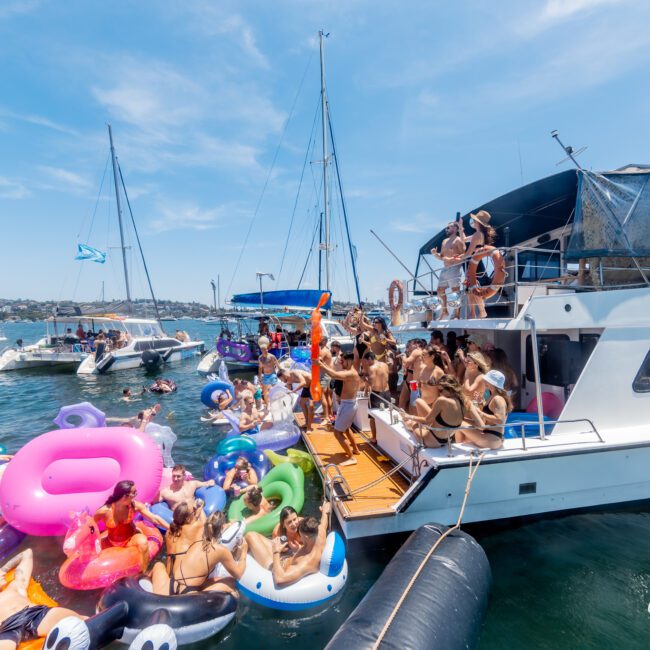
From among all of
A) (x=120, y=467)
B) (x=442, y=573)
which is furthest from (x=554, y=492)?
(x=120, y=467)

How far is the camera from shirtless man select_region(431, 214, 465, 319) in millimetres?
8164

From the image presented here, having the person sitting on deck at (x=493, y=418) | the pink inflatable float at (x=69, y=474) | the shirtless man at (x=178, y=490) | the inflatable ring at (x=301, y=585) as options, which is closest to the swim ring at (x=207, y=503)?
the shirtless man at (x=178, y=490)

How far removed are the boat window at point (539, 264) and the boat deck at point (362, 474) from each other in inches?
201

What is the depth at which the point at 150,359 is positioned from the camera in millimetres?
25594

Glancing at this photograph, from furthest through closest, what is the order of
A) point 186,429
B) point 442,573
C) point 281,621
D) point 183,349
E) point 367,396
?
point 183,349 < point 186,429 < point 367,396 < point 281,621 < point 442,573

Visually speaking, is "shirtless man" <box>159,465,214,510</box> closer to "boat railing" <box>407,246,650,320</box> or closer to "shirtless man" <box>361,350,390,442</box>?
"shirtless man" <box>361,350,390,442</box>

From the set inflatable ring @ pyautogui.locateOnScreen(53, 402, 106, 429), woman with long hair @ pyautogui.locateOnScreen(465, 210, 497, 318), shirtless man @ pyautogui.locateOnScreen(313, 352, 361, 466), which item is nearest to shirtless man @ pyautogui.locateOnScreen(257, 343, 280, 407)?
inflatable ring @ pyautogui.locateOnScreen(53, 402, 106, 429)

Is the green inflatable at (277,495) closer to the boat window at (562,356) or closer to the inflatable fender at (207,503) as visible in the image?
the inflatable fender at (207,503)

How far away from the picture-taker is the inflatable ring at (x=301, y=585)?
457cm

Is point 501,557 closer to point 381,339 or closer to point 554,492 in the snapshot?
point 554,492

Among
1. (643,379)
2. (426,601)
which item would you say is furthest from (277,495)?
(643,379)

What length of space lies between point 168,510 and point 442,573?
4.42 meters

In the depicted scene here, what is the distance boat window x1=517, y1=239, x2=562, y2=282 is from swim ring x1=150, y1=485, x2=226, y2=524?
7510mm

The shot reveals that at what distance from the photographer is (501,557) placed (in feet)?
18.1
